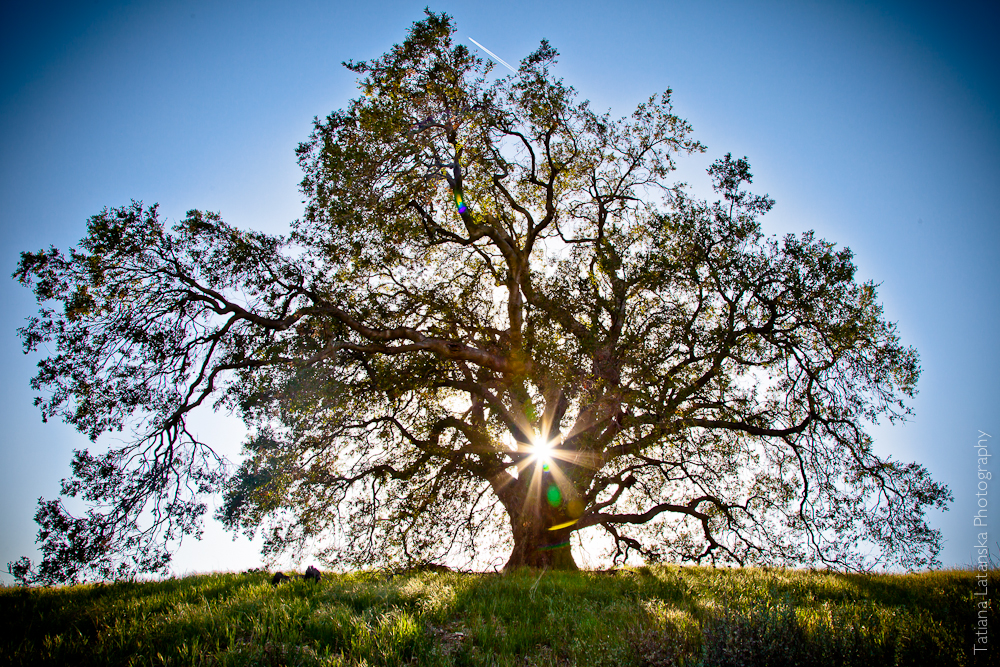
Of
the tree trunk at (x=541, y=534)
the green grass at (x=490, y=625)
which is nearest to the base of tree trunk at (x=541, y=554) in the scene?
the tree trunk at (x=541, y=534)

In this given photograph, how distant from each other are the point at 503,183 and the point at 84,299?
31.5 feet

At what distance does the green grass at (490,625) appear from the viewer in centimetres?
393

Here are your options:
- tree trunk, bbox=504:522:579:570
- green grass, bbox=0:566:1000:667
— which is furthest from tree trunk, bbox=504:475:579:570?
green grass, bbox=0:566:1000:667

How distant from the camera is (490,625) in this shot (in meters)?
4.93

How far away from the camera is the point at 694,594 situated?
6727 mm

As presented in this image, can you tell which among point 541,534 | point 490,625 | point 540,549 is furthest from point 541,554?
point 490,625

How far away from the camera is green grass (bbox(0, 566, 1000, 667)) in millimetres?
3932

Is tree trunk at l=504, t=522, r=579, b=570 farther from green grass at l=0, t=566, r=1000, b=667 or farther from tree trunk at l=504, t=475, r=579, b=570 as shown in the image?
green grass at l=0, t=566, r=1000, b=667

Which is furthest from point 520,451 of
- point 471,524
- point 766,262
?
point 766,262

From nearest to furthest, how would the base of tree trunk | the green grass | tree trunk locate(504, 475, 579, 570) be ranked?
the green grass < the base of tree trunk < tree trunk locate(504, 475, 579, 570)

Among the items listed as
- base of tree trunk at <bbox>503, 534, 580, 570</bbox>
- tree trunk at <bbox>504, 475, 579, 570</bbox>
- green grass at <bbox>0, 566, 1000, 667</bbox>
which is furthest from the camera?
tree trunk at <bbox>504, 475, 579, 570</bbox>

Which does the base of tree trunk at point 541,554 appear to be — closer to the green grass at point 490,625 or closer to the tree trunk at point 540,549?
the tree trunk at point 540,549

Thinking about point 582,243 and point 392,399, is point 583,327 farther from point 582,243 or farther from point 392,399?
point 392,399

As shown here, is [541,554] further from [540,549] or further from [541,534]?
[541,534]
